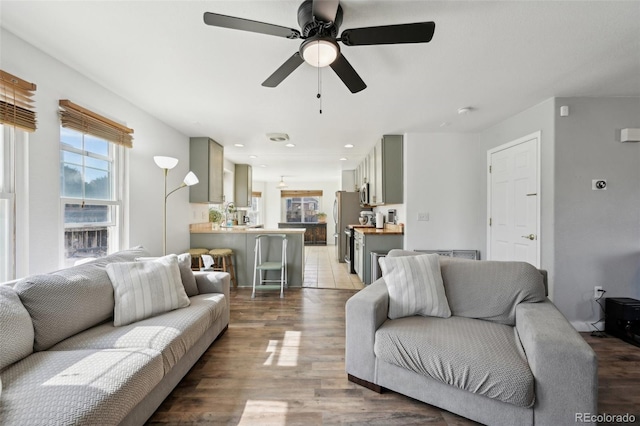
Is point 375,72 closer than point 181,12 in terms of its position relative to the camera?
No

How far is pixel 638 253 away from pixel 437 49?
9.65 ft

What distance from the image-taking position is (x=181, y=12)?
61.6 inches

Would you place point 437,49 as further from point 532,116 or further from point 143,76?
point 143,76

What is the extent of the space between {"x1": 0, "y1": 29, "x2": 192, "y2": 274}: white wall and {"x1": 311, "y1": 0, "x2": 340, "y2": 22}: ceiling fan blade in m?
2.06

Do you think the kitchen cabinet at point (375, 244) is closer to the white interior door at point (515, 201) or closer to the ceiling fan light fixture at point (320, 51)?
A: the white interior door at point (515, 201)

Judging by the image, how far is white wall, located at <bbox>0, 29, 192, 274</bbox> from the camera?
6.23 ft

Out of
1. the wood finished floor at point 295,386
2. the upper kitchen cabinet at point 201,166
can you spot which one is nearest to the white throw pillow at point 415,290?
the wood finished floor at point 295,386

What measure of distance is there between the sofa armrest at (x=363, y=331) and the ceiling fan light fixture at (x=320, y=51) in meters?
1.50

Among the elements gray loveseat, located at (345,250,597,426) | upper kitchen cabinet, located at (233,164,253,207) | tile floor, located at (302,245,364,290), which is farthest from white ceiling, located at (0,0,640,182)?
upper kitchen cabinet, located at (233,164,253,207)

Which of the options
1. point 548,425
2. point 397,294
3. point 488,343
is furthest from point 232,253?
point 548,425

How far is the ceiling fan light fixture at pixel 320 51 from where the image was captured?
1.47m

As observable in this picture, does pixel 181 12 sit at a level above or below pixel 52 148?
above

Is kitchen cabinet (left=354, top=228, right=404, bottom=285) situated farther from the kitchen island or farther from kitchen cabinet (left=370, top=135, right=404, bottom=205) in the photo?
the kitchen island

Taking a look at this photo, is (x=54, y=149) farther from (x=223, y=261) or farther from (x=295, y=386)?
(x=295, y=386)
